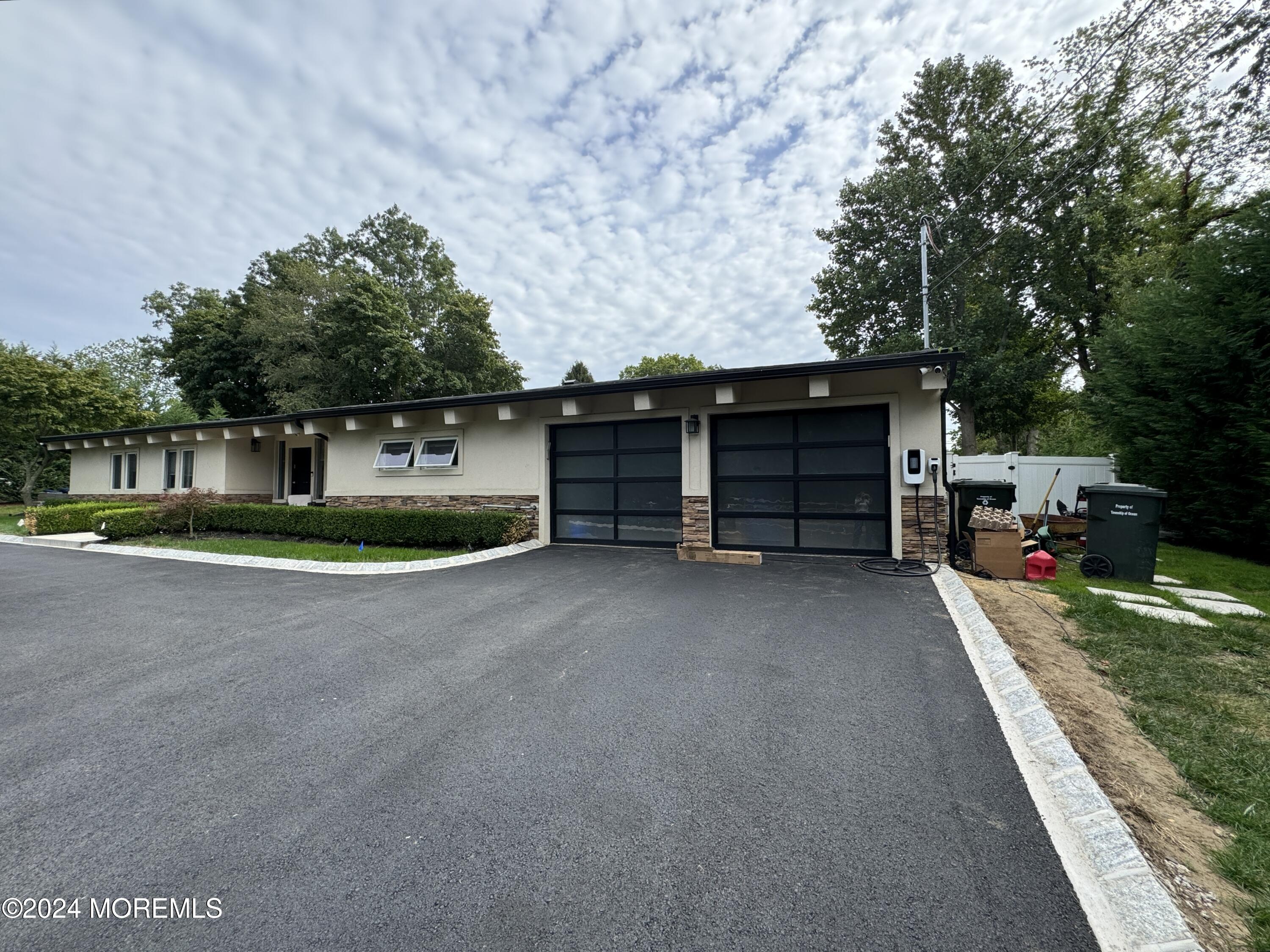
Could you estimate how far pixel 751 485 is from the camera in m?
7.82

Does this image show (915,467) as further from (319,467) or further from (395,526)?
(319,467)

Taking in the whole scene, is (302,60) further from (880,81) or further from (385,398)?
(385,398)

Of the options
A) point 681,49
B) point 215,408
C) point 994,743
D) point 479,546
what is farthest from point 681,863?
point 215,408

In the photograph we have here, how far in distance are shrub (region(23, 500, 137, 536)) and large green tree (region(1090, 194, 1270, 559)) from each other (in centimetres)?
2207

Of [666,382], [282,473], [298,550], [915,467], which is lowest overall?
[298,550]

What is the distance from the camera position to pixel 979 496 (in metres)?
8.06

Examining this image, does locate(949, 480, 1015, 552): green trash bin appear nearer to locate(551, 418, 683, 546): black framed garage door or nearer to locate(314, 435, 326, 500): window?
locate(551, 418, 683, 546): black framed garage door

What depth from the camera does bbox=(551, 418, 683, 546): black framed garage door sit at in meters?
8.34

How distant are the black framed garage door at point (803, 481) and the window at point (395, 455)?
255 inches

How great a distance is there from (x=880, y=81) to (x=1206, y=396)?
8.23 metres

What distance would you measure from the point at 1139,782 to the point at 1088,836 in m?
0.64

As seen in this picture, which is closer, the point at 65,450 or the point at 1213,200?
the point at 1213,200

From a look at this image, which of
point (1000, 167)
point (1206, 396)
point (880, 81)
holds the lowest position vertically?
point (1206, 396)

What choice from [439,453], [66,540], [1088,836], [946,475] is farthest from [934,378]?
[66,540]
